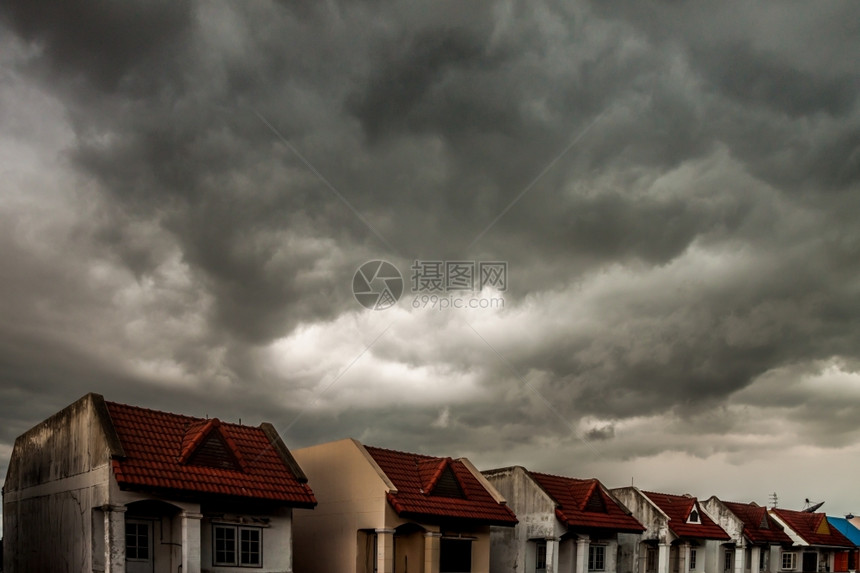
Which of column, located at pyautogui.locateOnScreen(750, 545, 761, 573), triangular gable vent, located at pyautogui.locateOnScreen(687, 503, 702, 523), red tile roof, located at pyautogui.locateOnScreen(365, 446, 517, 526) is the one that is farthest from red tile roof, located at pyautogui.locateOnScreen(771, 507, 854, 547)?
red tile roof, located at pyautogui.locateOnScreen(365, 446, 517, 526)

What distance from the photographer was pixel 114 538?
21.3 meters

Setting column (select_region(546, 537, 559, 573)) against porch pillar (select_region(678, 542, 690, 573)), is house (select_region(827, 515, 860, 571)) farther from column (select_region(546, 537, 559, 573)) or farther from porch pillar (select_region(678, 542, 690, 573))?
column (select_region(546, 537, 559, 573))

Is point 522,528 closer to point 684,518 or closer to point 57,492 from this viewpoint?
point 684,518

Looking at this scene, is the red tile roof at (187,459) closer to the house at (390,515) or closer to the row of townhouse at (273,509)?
the row of townhouse at (273,509)

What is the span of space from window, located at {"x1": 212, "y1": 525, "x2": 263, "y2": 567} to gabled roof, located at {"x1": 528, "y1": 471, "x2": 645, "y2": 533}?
14353mm

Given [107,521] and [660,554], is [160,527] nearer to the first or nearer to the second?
[107,521]

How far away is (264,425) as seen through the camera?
28484 mm

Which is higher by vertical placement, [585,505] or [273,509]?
[585,505]

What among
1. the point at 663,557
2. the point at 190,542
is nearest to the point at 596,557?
the point at 663,557

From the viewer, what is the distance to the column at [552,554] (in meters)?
33.6

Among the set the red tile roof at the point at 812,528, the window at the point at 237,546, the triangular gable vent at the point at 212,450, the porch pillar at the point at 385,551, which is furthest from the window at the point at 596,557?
the red tile roof at the point at 812,528

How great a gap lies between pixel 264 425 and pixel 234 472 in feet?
11.9

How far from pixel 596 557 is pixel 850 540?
3451 cm

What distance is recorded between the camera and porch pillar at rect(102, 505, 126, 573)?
69.6 ft
